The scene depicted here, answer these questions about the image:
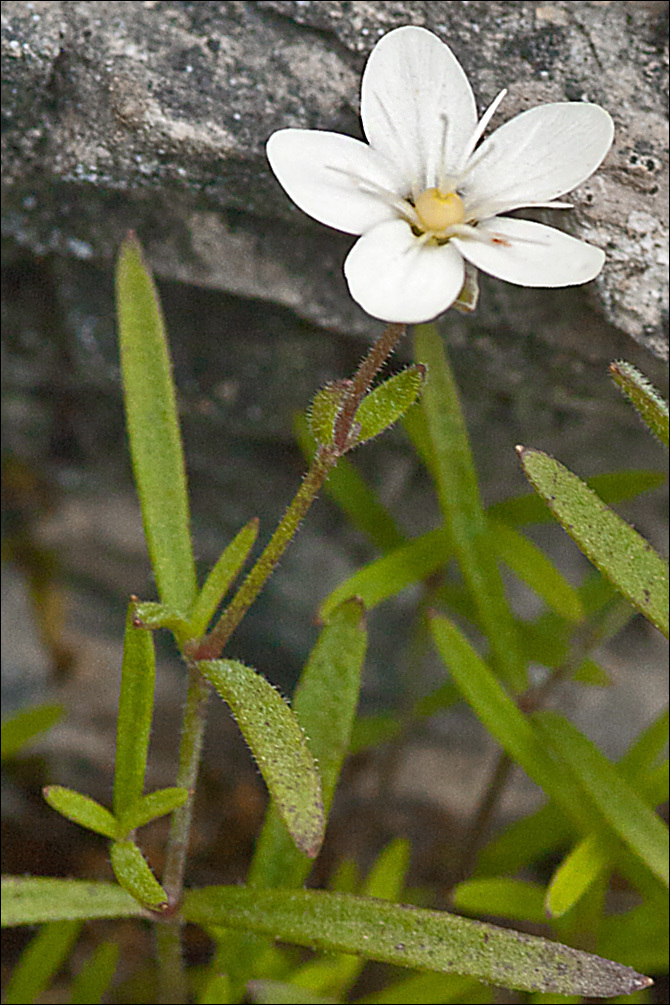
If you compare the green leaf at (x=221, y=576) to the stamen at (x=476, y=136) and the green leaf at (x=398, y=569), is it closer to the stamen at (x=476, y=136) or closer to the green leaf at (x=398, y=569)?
the green leaf at (x=398, y=569)

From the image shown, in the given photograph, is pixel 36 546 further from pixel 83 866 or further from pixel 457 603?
pixel 457 603

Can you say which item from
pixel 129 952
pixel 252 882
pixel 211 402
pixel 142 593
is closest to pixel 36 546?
pixel 142 593

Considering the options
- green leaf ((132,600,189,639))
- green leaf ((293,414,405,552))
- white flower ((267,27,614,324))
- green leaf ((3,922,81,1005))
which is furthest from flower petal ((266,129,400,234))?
green leaf ((3,922,81,1005))

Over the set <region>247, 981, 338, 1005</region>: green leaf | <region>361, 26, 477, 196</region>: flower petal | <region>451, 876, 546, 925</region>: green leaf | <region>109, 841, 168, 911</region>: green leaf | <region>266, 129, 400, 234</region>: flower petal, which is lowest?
<region>247, 981, 338, 1005</region>: green leaf

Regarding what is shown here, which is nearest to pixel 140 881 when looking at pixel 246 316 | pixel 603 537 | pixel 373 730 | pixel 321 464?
pixel 321 464

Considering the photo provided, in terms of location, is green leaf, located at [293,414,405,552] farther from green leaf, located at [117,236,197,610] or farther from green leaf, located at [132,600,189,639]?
green leaf, located at [132,600,189,639]

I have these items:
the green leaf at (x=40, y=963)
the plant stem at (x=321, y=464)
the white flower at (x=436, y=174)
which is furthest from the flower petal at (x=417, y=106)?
the green leaf at (x=40, y=963)
